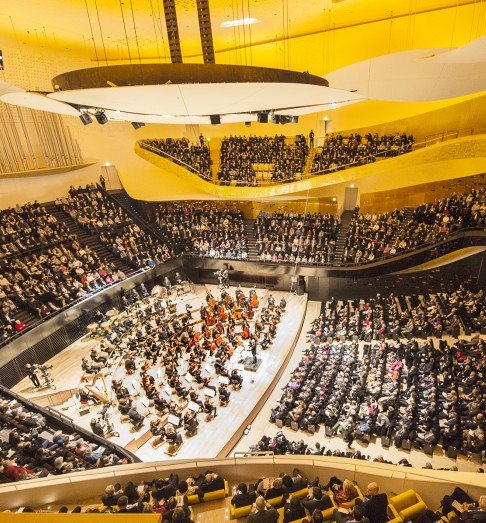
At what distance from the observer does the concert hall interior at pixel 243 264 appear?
15.3ft

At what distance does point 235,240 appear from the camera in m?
17.4

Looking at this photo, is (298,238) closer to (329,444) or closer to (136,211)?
(136,211)

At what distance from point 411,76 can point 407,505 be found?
26.6 ft

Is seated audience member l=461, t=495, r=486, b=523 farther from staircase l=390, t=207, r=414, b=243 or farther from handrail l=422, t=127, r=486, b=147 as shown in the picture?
handrail l=422, t=127, r=486, b=147

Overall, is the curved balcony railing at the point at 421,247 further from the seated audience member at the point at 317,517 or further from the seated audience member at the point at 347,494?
the seated audience member at the point at 317,517

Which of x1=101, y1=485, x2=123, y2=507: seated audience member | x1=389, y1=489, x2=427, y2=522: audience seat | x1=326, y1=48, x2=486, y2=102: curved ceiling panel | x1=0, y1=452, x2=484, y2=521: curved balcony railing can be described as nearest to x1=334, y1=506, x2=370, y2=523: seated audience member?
x1=389, y1=489, x2=427, y2=522: audience seat

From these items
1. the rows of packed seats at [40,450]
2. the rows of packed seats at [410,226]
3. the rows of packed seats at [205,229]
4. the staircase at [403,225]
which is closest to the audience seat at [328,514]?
the rows of packed seats at [40,450]

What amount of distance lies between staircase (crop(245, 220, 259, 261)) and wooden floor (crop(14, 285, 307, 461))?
3.67 m

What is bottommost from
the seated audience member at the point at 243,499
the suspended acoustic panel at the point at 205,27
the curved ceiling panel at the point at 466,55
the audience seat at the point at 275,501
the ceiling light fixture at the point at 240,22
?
the audience seat at the point at 275,501

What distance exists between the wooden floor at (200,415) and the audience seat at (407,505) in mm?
4366

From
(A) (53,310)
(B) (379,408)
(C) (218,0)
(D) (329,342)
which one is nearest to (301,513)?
(B) (379,408)

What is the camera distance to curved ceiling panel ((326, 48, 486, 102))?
7.15m

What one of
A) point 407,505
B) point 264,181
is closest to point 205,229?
point 264,181

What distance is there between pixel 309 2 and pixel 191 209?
10.9 metres
